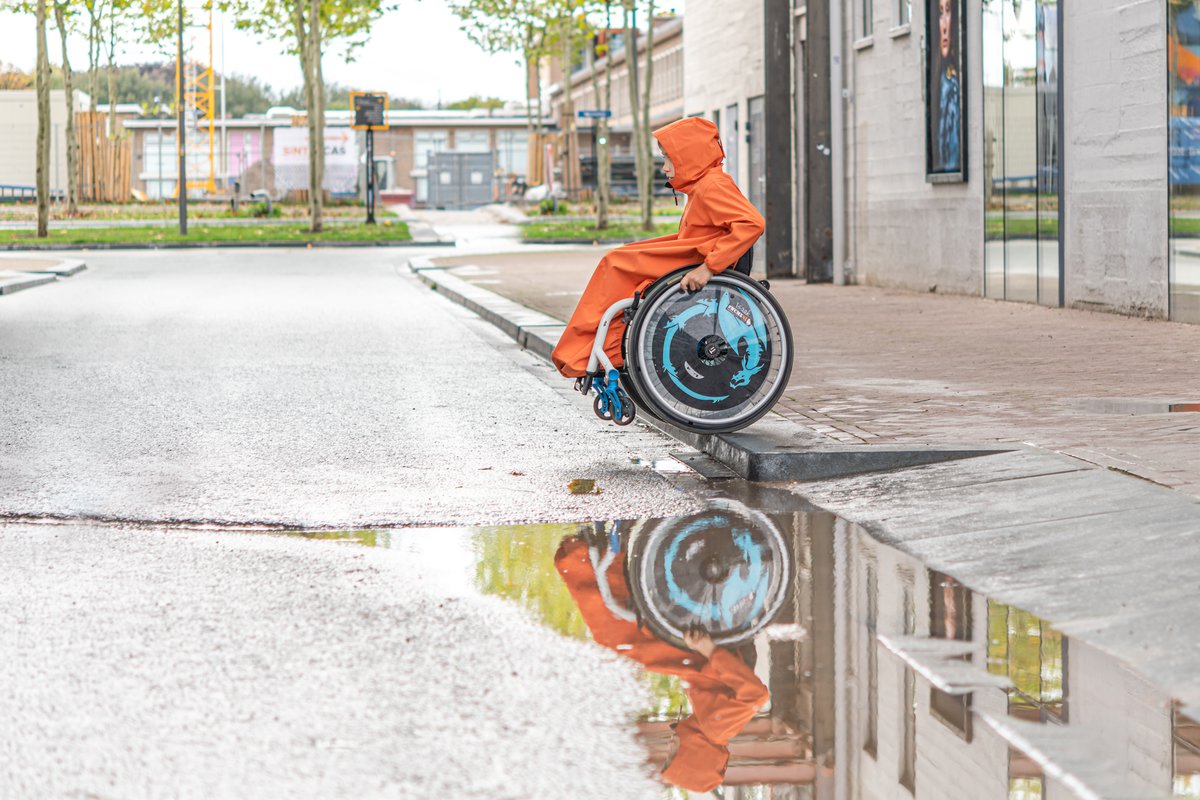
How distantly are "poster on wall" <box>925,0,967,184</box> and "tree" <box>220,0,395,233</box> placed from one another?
987 inches

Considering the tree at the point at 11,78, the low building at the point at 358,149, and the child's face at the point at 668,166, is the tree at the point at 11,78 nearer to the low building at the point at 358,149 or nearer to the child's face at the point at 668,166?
the low building at the point at 358,149

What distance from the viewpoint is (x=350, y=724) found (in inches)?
158

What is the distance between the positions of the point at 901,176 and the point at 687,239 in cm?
1347

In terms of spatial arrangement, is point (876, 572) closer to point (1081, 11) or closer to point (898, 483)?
point (898, 483)

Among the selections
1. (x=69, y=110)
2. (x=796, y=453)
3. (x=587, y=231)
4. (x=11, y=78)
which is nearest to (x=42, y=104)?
(x=69, y=110)

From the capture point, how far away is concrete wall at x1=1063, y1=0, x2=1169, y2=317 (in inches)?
567

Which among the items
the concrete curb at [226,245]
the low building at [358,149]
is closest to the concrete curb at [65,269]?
the concrete curb at [226,245]

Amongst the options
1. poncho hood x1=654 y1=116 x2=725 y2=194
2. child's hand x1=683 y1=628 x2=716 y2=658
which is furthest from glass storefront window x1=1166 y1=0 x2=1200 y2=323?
child's hand x1=683 y1=628 x2=716 y2=658

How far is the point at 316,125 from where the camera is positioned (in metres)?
45.6

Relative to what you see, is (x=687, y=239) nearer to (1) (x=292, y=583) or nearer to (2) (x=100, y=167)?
(1) (x=292, y=583)

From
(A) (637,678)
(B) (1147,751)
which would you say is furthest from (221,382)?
(B) (1147,751)

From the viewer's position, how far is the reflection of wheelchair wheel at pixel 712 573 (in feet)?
16.8

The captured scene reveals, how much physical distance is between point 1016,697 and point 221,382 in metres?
8.54

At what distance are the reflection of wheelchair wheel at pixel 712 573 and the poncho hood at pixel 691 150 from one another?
1.90 metres
